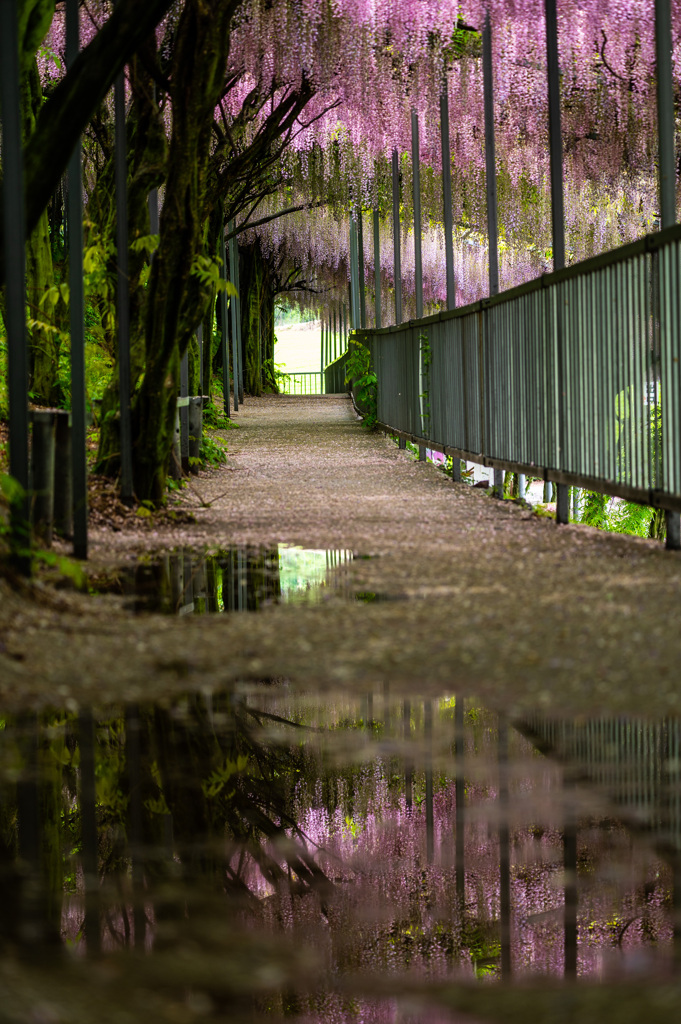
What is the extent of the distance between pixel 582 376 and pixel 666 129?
1.59 meters

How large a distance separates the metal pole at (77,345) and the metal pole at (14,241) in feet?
4.42

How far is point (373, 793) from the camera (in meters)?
2.74

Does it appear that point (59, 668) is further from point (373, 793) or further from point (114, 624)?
point (373, 793)

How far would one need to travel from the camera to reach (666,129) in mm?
6152

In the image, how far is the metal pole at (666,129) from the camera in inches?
242

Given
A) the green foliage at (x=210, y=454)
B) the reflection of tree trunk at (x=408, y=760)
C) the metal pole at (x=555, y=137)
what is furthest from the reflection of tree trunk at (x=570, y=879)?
the green foliage at (x=210, y=454)

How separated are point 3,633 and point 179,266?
4530 millimetres

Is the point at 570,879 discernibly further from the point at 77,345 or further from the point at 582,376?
the point at 582,376

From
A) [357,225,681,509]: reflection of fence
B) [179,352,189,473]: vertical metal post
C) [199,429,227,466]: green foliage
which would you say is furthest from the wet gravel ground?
[199,429,227,466]: green foliage

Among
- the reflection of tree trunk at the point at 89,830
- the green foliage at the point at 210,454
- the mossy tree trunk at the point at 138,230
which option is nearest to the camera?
the reflection of tree trunk at the point at 89,830

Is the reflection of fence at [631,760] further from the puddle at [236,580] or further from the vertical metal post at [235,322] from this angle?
the vertical metal post at [235,322]

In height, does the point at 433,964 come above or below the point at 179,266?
below

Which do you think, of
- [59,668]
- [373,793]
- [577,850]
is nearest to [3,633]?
[59,668]

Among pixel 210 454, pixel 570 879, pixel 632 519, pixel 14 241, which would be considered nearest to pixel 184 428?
pixel 210 454
